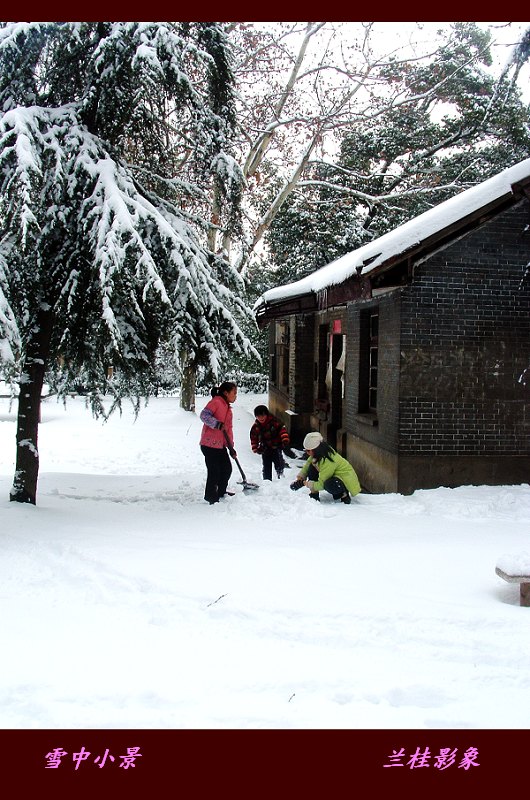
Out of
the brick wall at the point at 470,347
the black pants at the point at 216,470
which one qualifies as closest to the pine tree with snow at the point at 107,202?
the black pants at the point at 216,470

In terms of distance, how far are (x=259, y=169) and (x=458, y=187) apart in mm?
7078

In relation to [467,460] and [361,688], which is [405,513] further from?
[361,688]

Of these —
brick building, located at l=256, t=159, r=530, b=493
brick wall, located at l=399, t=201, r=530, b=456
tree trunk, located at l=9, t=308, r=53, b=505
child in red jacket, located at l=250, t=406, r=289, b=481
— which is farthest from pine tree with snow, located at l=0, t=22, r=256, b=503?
child in red jacket, located at l=250, t=406, r=289, b=481

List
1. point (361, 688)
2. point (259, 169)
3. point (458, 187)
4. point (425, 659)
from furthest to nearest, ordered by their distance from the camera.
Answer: point (458, 187), point (259, 169), point (425, 659), point (361, 688)

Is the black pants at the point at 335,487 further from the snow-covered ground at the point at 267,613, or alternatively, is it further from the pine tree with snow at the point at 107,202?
the pine tree with snow at the point at 107,202

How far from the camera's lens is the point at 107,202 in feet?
21.1

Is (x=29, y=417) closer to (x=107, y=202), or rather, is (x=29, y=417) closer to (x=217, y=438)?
(x=217, y=438)

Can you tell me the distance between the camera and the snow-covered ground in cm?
353

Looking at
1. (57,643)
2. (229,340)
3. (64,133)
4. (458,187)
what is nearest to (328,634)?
(57,643)

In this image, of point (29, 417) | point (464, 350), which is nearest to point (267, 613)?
point (29, 417)

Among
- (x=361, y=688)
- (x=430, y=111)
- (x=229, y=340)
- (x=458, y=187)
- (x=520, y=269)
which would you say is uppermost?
(x=430, y=111)

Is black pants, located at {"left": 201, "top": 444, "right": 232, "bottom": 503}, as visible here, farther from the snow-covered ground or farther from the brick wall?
the brick wall

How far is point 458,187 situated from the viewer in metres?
22.9

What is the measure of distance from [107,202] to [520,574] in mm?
4884
